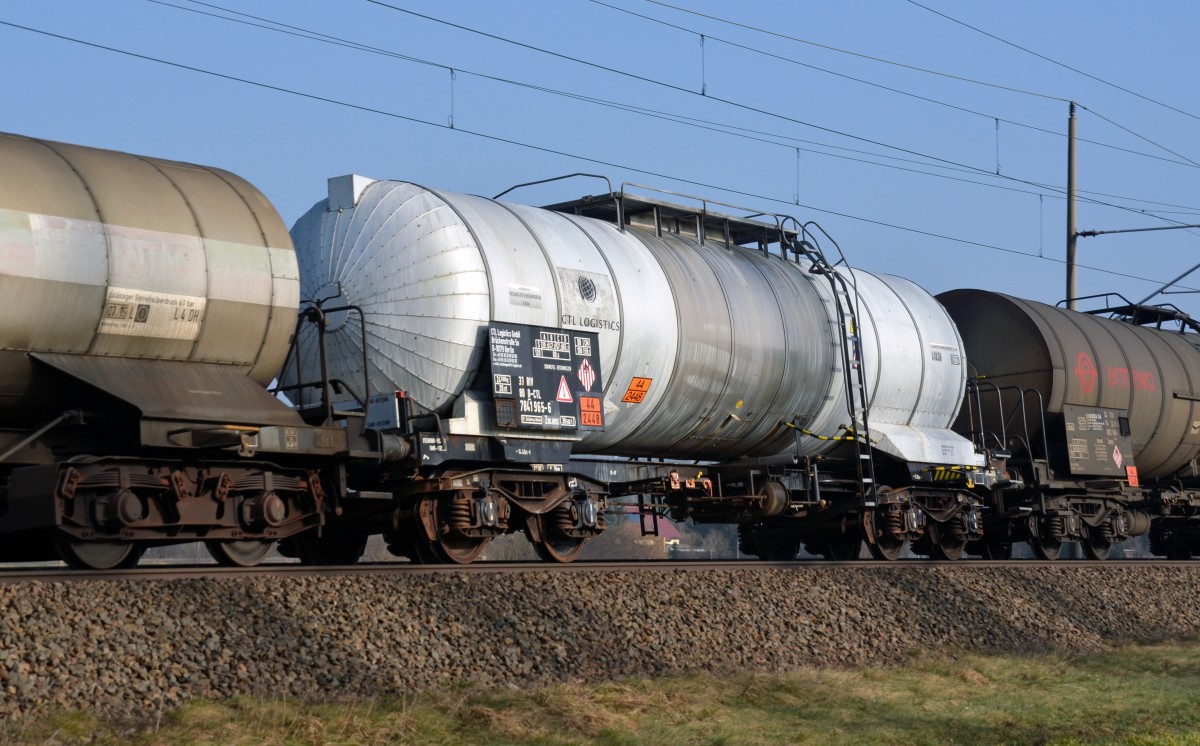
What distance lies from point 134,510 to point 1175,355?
19343mm

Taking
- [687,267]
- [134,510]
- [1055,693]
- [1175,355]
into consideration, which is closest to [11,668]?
[134,510]

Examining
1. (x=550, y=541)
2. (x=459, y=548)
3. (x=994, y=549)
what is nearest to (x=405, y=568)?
(x=459, y=548)

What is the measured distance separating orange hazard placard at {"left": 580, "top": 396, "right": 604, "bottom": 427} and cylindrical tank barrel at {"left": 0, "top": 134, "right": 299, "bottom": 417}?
133 inches

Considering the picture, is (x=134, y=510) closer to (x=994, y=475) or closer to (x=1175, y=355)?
(x=994, y=475)

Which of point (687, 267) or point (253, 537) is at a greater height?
point (687, 267)

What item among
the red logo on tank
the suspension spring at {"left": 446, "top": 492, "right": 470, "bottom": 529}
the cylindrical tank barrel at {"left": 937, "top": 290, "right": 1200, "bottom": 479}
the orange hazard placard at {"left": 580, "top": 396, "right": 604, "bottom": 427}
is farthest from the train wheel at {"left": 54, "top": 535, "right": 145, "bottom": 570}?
the red logo on tank

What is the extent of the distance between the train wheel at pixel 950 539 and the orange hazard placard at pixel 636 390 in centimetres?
620

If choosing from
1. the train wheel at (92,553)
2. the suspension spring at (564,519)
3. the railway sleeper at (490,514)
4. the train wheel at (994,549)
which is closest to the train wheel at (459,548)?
the railway sleeper at (490,514)

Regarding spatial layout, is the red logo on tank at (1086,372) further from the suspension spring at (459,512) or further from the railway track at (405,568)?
the suspension spring at (459,512)

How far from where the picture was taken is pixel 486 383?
43.3ft

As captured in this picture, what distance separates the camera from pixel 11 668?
24.6 feet

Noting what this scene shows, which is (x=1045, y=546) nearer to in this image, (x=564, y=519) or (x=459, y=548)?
(x=564, y=519)

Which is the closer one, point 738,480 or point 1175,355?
point 738,480

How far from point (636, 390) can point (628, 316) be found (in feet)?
2.87
